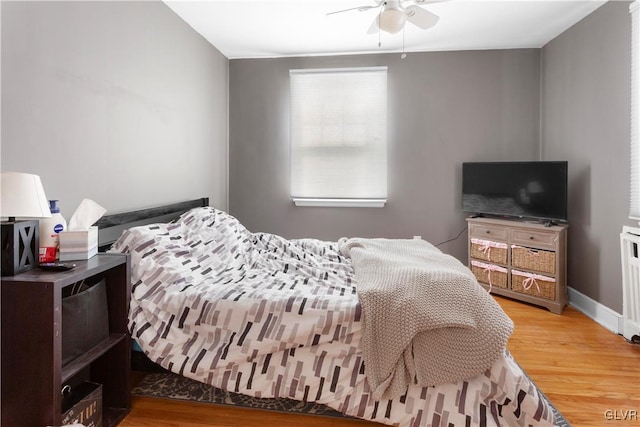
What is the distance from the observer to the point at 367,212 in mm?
4156

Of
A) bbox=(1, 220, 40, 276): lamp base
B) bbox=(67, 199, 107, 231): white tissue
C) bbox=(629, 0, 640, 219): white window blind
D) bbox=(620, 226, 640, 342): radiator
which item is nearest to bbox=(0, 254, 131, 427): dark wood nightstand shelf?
bbox=(1, 220, 40, 276): lamp base

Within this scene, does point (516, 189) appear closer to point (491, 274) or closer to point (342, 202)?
point (491, 274)

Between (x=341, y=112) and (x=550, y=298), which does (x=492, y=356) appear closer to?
(x=550, y=298)

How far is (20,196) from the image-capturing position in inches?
53.2

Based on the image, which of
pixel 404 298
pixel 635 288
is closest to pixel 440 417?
pixel 404 298

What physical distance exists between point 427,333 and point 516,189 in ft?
8.56

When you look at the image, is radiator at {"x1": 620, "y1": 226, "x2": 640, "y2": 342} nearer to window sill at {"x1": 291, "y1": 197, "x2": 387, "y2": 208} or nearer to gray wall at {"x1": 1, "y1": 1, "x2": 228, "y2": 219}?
window sill at {"x1": 291, "y1": 197, "x2": 387, "y2": 208}

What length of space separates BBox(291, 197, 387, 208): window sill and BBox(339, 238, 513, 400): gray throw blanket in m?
2.40

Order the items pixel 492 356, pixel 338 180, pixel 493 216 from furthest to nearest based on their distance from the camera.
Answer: pixel 338 180, pixel 493 216, pixel 492 356

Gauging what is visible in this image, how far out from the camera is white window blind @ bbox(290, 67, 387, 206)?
404cm

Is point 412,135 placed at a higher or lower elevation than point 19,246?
higher

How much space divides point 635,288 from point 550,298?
746 mm

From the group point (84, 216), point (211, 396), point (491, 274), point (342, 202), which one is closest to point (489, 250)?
point (491, 274)

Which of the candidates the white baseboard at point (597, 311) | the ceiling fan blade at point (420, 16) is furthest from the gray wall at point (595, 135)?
the ceiling fan blade at point (420, 16)
